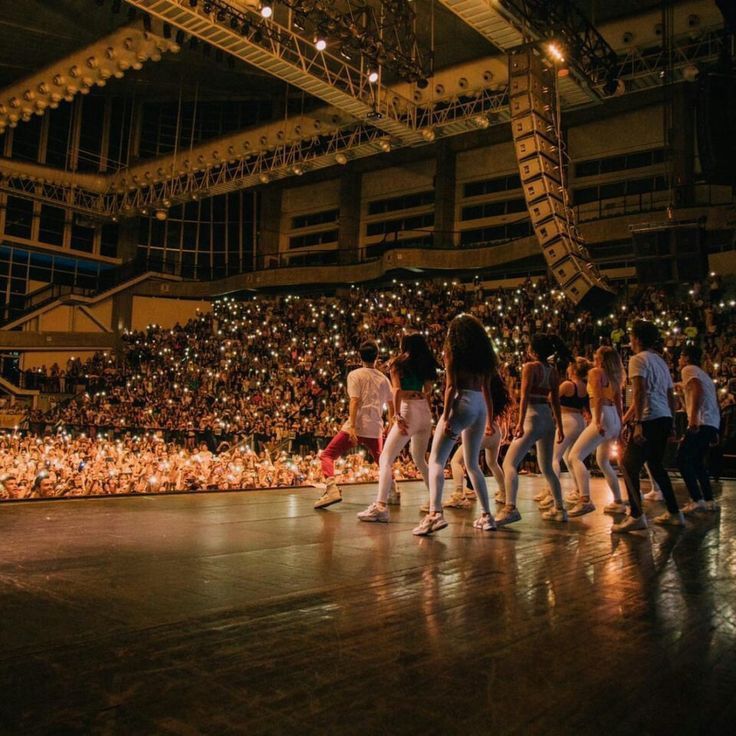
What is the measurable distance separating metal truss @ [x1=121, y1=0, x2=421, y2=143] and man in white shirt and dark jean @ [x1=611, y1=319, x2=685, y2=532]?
12982 mm

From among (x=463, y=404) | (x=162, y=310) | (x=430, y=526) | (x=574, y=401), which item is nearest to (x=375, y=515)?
(x=430, y=526)

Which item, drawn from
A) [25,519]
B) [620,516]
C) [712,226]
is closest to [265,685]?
[25,519]

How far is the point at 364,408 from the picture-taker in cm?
634

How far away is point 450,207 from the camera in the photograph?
30.0 meters

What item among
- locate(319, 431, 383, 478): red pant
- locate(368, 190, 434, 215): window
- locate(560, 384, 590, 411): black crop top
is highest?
locate(368, 190, 434, 215): window

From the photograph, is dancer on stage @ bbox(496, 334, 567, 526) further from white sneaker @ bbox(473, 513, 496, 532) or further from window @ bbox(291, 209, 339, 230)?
window @ bbox(291, 209, 339, 230)

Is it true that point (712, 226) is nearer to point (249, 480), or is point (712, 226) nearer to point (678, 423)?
point (678, 423)

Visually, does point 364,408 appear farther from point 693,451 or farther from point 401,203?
point 401,203

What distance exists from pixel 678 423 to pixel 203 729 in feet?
40.0

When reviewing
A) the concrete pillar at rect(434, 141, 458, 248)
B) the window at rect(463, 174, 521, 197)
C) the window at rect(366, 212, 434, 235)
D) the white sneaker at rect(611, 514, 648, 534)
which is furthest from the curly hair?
the window at rect(366, 212, 434, 235)

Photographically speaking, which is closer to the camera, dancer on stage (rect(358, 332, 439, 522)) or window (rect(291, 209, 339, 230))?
dancer on stage (rect(358, 332, 439, 522))

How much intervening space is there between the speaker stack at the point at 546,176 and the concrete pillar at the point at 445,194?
13.9 m

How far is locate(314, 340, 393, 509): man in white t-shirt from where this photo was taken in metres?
6.29

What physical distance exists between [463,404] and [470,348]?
41 centimetres
